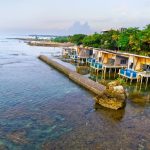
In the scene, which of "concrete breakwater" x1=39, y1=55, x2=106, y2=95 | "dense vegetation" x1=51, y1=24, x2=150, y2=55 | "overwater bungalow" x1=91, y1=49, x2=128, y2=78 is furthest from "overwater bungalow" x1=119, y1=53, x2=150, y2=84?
"concrete breakwater" x1=39, y1=55, x2=106, y2=95

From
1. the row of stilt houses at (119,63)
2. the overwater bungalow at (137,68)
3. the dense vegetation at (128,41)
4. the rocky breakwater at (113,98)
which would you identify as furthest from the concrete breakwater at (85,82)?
the dense vegetation at (128,41)

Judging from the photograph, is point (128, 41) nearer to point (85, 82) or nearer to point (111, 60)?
point (111, 60)

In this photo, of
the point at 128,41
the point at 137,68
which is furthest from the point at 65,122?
the point at 128,41

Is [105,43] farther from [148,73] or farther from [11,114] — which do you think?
[11,114]

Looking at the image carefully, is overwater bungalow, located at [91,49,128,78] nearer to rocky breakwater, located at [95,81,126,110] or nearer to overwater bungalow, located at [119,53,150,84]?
overwater bungalow, located at [119,53,150,84]

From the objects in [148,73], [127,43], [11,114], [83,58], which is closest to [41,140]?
[11,114]

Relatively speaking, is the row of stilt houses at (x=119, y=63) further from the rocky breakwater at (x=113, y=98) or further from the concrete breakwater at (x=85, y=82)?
the rocky breakwater at (x=113, y=98)
